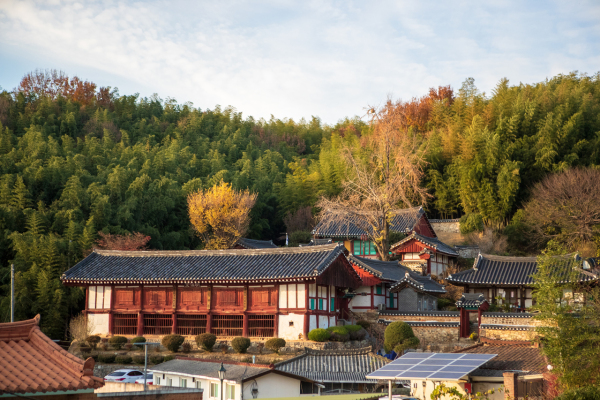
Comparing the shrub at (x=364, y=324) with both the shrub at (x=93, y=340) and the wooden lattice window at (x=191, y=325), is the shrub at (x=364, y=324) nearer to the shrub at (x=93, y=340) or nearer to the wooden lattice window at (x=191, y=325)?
the wooden lattice window at (x=191, y=325)

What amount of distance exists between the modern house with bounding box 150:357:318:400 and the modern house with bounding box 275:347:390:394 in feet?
1.29

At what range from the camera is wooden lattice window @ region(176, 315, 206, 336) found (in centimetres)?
3034

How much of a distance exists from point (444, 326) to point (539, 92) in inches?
1052

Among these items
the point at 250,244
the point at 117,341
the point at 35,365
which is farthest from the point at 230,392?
the point at 250,244

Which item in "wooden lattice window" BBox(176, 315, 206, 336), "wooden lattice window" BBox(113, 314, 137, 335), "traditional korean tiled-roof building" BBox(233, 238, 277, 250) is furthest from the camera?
"traditional korean tiled-roof building" BBox(233, 238, 277, 250)

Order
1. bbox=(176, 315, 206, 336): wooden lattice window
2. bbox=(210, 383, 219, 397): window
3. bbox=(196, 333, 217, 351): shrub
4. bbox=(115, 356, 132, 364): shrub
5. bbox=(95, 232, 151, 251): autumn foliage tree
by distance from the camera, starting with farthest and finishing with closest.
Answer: bbox=(95, 232, 151, 251): autumn foliage tree < bbox=(176, 315, 206, 336): wooden lattice window < bbox=(196, 333, 217, 351): shrub < bbox=(115, 356, 132, 364): shrub < bbox=(210, 383, 219, 397): window

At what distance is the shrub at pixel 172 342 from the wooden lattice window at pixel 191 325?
5.84 feet

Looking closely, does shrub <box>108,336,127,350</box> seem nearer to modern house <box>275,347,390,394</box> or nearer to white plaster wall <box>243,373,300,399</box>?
modern house <box>275,347,390,394</box>

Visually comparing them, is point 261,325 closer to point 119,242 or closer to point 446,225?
Result: point 119,242

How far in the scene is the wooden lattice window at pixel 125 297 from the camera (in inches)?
1235

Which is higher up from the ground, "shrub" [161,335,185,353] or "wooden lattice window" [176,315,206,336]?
"wooden lattice window" [176,315,206,336]

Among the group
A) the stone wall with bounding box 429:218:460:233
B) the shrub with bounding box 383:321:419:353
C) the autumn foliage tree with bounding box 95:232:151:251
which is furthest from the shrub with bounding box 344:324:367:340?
the stone wall with bounding box 429:218:460:233

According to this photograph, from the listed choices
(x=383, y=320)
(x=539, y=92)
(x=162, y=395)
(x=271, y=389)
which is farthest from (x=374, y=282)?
(x=539, y=92)

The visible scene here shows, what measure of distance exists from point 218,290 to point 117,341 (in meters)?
5.23
